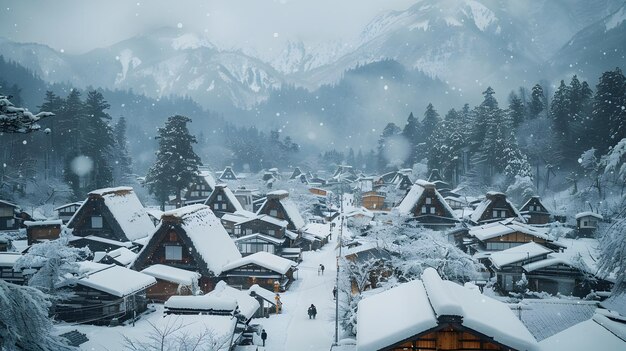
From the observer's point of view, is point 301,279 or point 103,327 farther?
point 301,279

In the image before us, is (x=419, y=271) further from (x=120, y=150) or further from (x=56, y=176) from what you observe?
(x=120, y=150)

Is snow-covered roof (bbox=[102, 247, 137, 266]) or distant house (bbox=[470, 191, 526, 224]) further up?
distant house (bbox=[470, 191, 526, 224])

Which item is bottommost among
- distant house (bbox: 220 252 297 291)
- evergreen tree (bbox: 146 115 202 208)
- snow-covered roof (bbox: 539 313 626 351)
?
distant house (bbox: 220 252 297 291)

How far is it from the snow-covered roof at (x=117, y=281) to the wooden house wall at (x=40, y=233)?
18.6 metres

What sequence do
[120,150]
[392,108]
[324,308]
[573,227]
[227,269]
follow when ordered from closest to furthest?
[324,308]
[227,269]
[573,227]
[120,150]
[392,108]

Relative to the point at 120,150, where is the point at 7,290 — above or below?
below

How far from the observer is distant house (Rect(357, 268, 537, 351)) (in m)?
9.86

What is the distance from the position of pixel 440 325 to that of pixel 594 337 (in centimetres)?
578

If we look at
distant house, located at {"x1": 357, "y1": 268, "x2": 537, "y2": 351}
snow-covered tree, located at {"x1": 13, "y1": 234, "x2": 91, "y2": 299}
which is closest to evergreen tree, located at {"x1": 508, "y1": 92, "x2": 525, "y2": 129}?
distant house, located at {"x1": 357, "y1": 268, "x2": 537, "y2": 351}

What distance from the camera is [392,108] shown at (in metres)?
175

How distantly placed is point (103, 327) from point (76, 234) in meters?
15.2

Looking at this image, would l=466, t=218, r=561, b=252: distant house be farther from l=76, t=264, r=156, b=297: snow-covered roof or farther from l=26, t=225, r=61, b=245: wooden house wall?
l=26, t=225, r=61, b=245: wooden house wall

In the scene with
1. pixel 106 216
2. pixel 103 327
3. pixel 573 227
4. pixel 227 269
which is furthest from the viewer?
pixel 573 227

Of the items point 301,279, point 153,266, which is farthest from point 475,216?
point 153,266
